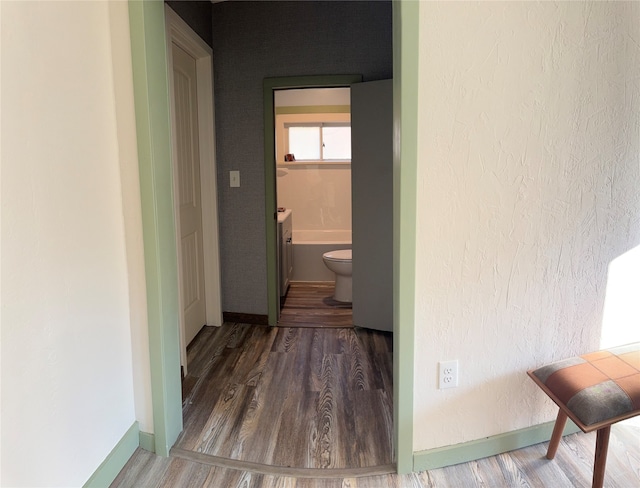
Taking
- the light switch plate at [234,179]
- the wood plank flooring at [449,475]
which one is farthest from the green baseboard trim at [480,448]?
the light switch plate at [234,179]

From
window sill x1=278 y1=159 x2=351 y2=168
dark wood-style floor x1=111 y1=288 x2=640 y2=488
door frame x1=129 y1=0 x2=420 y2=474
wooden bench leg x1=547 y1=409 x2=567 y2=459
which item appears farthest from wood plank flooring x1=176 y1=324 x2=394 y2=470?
window sill x1=278 y1=159 x2=351 y2=168

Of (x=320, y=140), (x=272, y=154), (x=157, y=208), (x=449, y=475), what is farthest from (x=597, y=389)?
(x=320, y=140)

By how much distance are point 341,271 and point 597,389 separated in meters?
2.70

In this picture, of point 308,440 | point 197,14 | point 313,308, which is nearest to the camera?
point 308,440

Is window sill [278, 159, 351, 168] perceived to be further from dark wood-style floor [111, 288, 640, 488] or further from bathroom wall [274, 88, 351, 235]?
dark wood-style floor [111, 288, 640, 488]

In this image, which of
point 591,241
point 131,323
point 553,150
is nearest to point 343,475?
point 131,323

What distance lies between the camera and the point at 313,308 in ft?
13.3

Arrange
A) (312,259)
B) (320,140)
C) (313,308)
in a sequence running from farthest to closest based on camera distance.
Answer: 1. (320,140)
2. (312,259)
3. (313,308)

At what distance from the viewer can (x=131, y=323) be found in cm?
190

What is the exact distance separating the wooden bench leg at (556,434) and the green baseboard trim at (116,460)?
5.52ft

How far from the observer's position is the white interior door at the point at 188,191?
9.43ft

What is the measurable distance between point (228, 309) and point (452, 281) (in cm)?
221

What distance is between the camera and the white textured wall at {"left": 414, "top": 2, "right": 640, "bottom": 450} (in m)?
1.64

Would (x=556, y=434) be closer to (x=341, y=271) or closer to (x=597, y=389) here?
(x=597, y=389)
